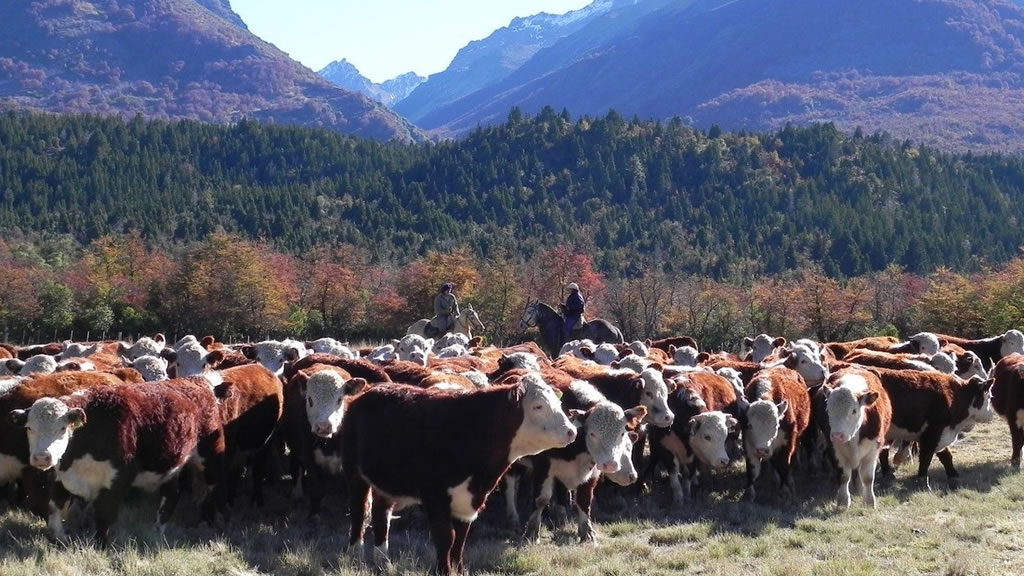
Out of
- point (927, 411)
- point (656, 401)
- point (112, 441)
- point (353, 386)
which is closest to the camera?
point (112, 441)

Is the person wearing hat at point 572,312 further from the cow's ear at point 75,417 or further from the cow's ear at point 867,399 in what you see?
the cow's ear at point 75,417

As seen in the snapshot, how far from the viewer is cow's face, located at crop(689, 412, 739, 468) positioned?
11.1m

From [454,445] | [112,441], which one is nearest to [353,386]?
[454,445]

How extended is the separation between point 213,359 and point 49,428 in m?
6.88

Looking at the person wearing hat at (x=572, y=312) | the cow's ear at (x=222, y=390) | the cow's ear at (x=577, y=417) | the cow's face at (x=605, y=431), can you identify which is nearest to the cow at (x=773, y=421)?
the cow's face at (x=605, y=431)

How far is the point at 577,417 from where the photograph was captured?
8922 millimetres

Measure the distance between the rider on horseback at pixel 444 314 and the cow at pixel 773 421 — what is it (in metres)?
15.3

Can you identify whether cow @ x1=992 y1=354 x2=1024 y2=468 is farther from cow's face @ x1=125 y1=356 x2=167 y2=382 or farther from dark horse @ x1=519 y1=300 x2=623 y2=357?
cow's face @ x1=125 y1=356 x2=167 y2=382

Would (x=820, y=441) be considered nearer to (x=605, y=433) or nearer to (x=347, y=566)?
(x=605, y=433)

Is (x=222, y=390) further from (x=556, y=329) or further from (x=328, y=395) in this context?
(x=556, y=329)

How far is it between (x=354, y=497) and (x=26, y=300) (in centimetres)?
4985

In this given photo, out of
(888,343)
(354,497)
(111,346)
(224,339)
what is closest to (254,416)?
(354,497)

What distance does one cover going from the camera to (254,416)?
10906 millimetres

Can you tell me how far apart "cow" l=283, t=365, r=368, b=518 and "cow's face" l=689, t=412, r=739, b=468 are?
14.4 ft
